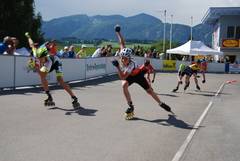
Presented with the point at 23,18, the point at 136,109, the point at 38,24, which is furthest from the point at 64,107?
the point at 38,24

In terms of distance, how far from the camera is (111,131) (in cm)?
955

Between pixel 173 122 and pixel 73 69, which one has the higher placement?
pixel 73 69

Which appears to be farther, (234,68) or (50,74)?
(234,68)

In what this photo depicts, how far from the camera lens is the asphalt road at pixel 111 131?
7539 mm

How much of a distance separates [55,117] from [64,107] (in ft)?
6.06

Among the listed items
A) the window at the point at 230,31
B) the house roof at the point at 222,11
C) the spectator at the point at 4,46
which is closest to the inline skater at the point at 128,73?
the spectator at the point at 4,46

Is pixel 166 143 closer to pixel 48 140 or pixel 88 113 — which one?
pixel 48 140

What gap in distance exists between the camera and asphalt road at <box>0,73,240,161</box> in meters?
7.54

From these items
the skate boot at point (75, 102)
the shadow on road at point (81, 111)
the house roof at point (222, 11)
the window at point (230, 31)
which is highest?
the house roof at point (222, 11)

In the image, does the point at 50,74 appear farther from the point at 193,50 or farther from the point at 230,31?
the point at 230,31

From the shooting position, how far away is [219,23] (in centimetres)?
6606

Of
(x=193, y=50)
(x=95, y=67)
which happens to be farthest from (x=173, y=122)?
(x=193, y=50)

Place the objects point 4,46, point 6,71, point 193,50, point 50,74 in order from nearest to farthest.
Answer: point 6,71 → point 4,46 → point 50,74 → point 193,50

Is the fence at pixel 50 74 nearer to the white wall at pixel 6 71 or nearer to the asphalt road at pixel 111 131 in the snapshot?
the white wall at pixel 6 71
